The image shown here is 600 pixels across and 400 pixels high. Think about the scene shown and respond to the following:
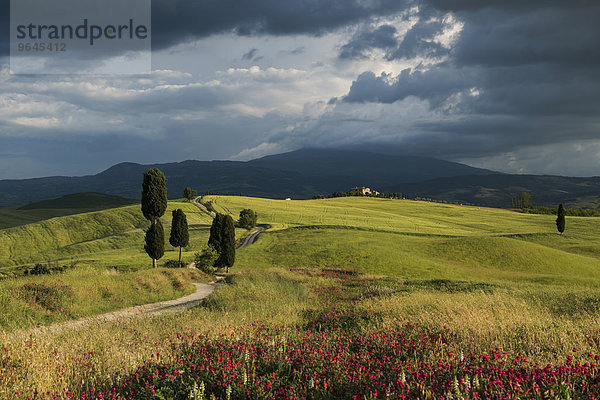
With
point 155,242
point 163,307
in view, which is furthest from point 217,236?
point 163,307

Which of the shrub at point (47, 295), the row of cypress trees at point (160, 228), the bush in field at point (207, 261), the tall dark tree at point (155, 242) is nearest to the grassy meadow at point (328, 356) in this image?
the shrub at point (47, 295)

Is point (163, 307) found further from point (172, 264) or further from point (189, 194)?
point (189, 194)

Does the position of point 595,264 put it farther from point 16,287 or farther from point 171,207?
point 171,207

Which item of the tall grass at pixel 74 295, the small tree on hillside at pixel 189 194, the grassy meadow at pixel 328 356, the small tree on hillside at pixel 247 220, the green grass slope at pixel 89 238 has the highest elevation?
the small tree on hillside at pixel 189 194

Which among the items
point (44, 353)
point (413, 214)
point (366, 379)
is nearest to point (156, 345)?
point (44, 353)

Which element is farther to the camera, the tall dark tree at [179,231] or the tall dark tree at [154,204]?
the tall dark tree at [179,231]

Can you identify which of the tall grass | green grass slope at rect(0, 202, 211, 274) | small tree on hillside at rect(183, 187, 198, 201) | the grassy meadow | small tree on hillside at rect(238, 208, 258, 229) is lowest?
green grass slope at rect(0, 202, 211, 274)

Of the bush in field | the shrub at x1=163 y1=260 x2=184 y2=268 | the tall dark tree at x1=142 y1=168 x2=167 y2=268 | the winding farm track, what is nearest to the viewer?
the winding farm track

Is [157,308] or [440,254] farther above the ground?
[157,308]

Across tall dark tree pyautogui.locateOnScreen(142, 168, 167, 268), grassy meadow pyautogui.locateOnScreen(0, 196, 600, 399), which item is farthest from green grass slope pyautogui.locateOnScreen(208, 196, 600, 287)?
grassy meadow pyautogui.locateOnScreen(0, 196, 600, 399)

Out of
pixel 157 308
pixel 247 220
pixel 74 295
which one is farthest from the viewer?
pixel 247 220

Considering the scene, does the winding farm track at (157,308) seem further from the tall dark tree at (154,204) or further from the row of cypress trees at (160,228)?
the tall dark tree at (154,204)

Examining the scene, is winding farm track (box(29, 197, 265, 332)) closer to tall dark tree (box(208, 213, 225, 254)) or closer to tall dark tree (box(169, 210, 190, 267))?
tall dark tree (box(208, 213, 225, 254))

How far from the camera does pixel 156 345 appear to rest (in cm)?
854
